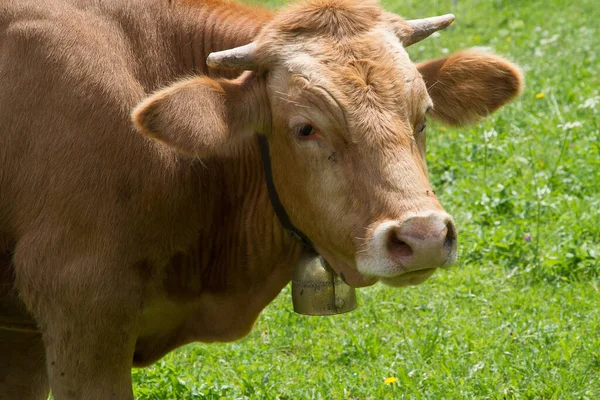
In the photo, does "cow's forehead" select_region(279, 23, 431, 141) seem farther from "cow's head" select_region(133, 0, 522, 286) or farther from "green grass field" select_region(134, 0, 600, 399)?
"green grass field" select_region(134, 0, 600, 399)

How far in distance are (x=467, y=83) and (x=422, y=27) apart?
1.51 feet

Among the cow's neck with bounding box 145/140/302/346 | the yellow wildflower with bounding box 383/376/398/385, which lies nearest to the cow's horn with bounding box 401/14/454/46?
the cow's neck with bounding box 145/140/302/346

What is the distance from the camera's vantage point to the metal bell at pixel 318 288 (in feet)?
18.4

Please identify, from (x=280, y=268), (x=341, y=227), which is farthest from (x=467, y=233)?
(x=341, y=227)

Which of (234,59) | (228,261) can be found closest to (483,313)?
(228,261)

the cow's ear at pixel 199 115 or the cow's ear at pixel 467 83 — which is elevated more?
the cow's ear at pixel 199 115

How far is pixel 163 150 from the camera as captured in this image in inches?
208

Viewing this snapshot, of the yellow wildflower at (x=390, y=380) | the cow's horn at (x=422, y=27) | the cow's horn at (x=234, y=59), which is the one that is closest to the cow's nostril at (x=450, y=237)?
the cow's horn at (x=422, y=27)

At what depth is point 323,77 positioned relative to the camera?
4.98m

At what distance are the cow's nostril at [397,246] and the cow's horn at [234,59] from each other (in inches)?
45.4

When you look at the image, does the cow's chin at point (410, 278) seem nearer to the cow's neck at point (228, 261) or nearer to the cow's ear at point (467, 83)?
the cow's neck at point (228, 261)

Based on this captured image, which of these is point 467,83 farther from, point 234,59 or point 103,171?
point 103,171

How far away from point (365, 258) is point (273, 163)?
796mm

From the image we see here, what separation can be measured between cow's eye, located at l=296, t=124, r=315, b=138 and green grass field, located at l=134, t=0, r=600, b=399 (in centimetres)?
126
